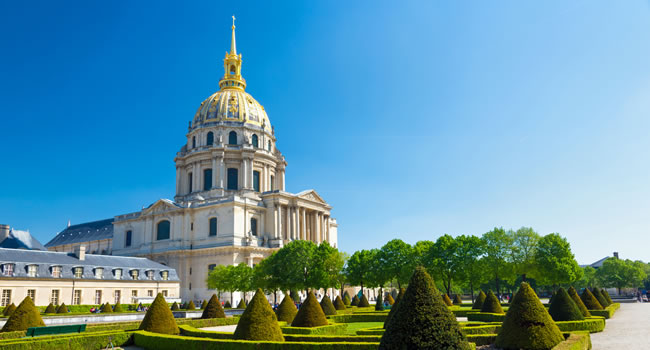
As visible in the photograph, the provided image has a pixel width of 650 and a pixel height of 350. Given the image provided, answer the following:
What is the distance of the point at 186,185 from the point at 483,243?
47.9 m

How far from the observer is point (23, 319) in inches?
925

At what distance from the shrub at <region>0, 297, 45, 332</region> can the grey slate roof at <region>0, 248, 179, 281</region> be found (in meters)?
25.5

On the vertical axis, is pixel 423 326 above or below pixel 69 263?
below

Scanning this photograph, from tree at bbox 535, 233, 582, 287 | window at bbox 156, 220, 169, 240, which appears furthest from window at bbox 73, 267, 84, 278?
tree at bbox 535, 233, 582, 287

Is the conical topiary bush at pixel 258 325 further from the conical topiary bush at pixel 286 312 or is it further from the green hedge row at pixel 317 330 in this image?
the conical topiary bush at pixel 286 312

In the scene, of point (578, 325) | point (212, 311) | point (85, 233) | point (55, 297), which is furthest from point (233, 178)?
point (578, 325)

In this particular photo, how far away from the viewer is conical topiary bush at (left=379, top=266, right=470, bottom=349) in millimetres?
10172

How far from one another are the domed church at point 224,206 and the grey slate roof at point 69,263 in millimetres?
8370

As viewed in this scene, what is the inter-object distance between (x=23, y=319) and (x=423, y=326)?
20.9m

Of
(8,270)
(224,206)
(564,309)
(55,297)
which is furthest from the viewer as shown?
(224,206)

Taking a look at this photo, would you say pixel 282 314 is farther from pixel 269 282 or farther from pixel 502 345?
pixel 269 282

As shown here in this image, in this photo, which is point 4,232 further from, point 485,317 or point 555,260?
point 555,260

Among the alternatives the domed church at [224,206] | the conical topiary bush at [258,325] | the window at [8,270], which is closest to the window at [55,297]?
the window at [8,270]

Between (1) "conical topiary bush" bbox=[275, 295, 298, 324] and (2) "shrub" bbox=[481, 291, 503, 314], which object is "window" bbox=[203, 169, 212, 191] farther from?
(2) "shrub" bbox=[481, 291, 503, 314]
